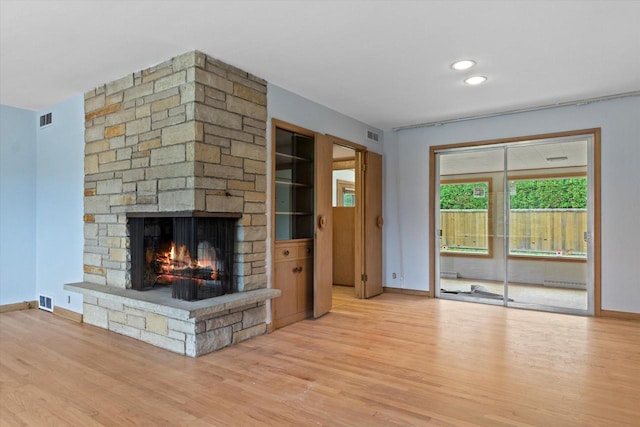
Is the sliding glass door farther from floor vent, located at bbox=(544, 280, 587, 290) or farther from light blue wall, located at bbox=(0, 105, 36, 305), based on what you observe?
light blue wall, located at bbox=(0, 105, 36, 305)

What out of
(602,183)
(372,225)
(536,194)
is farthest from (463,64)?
(372,225)

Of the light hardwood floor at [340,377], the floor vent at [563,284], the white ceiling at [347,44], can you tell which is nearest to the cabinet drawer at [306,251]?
the light hardwood floor at [340,377]

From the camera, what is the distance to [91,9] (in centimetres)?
265

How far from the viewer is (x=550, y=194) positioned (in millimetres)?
5004

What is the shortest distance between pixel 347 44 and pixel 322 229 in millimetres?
2198

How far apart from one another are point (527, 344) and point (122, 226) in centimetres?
415

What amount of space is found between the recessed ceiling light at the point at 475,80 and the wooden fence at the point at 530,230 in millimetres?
2060

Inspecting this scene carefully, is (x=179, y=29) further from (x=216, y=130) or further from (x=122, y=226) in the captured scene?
(x=122, y=226)

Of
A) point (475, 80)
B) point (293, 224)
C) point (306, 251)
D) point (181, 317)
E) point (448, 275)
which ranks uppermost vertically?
point (475, 80)

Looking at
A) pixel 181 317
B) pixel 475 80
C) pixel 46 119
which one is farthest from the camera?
pixel 46 119

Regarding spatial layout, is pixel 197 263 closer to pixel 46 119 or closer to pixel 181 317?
pixel 181 317

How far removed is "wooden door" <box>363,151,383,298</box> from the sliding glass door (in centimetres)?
88

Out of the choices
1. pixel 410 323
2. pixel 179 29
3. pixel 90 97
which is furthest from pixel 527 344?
pixel 90 97

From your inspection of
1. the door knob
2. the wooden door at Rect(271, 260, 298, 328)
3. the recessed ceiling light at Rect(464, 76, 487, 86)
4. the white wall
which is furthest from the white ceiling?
the wooden door at Rect(271, 260, 298, 328)
